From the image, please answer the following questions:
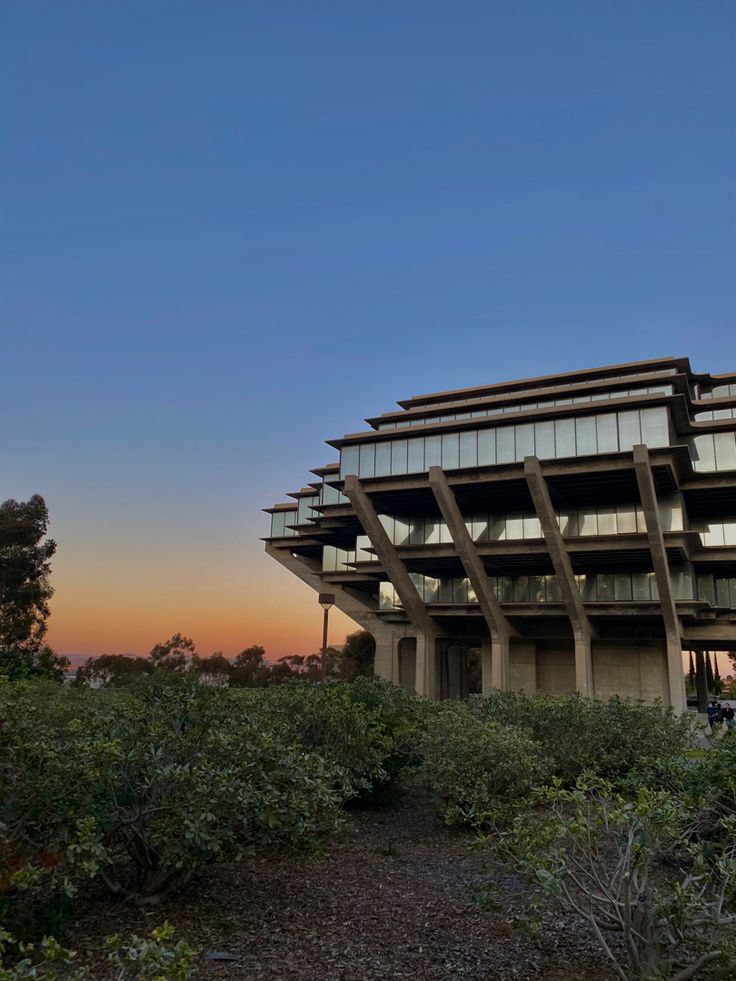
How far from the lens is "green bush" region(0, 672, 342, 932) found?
21.6 feet

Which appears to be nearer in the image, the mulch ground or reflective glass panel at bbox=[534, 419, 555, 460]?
the mulch ground

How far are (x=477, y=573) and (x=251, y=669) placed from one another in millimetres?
38678

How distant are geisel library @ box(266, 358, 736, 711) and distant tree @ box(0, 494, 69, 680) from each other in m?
18.9

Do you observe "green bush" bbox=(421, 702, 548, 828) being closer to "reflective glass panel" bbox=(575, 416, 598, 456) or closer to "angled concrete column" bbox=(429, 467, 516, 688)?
"reflective glass panel" bbox=(575, 416, 598, 456)

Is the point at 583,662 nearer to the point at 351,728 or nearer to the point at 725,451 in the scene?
the point at 725,451

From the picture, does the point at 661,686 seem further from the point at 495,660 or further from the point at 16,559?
the point at 16,559

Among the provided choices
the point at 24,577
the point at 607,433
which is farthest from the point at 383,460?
the point at 24,577

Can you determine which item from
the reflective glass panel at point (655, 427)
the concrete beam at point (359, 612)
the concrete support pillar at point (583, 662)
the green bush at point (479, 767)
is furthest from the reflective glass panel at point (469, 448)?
the green bush at point (479, 767)

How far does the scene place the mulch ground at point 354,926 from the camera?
650cm

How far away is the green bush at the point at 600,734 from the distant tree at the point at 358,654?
54223 millimetres

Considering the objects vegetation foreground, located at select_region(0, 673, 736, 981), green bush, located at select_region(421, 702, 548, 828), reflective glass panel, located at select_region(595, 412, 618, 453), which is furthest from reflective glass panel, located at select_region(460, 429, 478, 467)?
vegetation foreground, located at select_region(0, 673, 736, 981)

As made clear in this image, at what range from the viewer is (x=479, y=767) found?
476 inches

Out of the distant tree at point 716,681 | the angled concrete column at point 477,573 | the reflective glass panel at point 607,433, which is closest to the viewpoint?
the reflective glass panel at point 607,433

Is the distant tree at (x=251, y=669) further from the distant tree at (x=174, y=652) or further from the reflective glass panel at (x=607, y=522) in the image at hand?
the reflective glass panel at (x=607, y=522)
